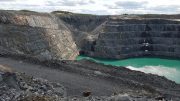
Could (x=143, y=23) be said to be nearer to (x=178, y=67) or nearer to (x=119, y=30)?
(x=119, y=30)

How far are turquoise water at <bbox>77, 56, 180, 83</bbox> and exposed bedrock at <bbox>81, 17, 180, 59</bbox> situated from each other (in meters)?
3.83

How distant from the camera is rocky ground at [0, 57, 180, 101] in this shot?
18.8 metres

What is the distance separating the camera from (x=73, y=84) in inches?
1073

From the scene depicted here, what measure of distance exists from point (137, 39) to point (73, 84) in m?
71.5

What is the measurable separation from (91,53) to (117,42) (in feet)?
23.3

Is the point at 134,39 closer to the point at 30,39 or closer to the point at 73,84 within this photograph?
the point at 30,39

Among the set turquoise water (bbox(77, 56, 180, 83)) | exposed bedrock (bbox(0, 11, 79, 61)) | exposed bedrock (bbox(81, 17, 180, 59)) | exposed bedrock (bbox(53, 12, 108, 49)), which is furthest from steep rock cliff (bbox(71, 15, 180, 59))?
exposed bedrock (bbox(53, 12, 108, 49))

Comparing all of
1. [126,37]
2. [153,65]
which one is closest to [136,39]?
[126,37]

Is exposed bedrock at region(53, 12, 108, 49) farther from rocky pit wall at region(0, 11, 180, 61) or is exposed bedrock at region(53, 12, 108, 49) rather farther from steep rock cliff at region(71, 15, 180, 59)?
steep rock cliff at region(71, 15, 180, 59)

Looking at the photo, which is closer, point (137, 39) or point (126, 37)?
point (126, 37)

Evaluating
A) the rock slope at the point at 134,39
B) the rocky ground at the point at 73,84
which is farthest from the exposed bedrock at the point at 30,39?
the rock slope at the point at 134,39

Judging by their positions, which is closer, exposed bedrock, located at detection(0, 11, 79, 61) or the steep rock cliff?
exposed bedrock, located at detection(0, 11, 79, 61)

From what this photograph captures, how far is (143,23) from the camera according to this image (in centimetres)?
9950

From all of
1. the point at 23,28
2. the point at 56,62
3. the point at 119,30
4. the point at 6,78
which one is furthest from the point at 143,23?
the point at 6,78
